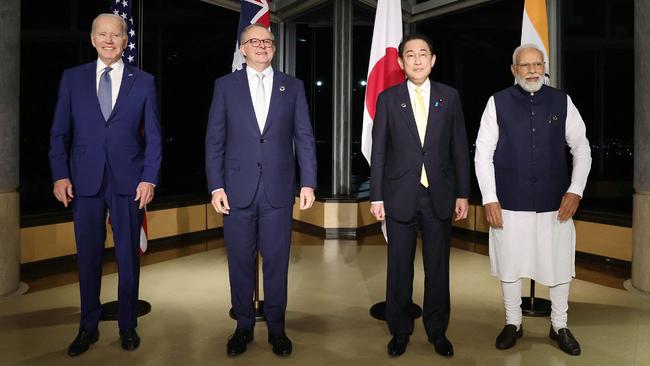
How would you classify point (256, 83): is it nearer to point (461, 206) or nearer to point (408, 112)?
point (408, 112)

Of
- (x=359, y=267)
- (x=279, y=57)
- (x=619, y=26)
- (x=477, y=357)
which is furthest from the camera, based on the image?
(x=279, y=57)

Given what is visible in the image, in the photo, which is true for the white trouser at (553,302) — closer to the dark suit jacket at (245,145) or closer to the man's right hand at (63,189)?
the dark suit jacket at (245,145)

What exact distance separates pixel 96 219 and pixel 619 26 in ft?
17.4

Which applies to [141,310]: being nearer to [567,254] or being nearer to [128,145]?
[128,145]

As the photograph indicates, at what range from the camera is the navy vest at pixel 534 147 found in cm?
256

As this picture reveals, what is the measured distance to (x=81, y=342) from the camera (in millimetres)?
2553

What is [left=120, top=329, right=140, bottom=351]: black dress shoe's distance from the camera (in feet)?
8.51

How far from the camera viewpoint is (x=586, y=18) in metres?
5.32

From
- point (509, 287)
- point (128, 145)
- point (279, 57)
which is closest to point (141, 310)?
point (128, 145)

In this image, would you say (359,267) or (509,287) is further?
(359,267)

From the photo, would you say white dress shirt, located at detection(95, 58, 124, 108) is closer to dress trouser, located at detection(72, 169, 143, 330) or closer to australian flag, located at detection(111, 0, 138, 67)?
dress trouser, located at detection(72, 169, 143, 330)

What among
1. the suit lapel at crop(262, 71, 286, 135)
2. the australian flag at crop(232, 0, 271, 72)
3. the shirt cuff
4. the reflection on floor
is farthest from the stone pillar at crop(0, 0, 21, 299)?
the shirt cuff

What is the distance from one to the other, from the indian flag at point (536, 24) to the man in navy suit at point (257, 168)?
1965 millimetres

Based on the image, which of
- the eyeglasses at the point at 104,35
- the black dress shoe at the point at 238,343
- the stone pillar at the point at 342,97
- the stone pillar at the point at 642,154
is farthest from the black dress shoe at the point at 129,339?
the stone pillar at the point at 342,97
